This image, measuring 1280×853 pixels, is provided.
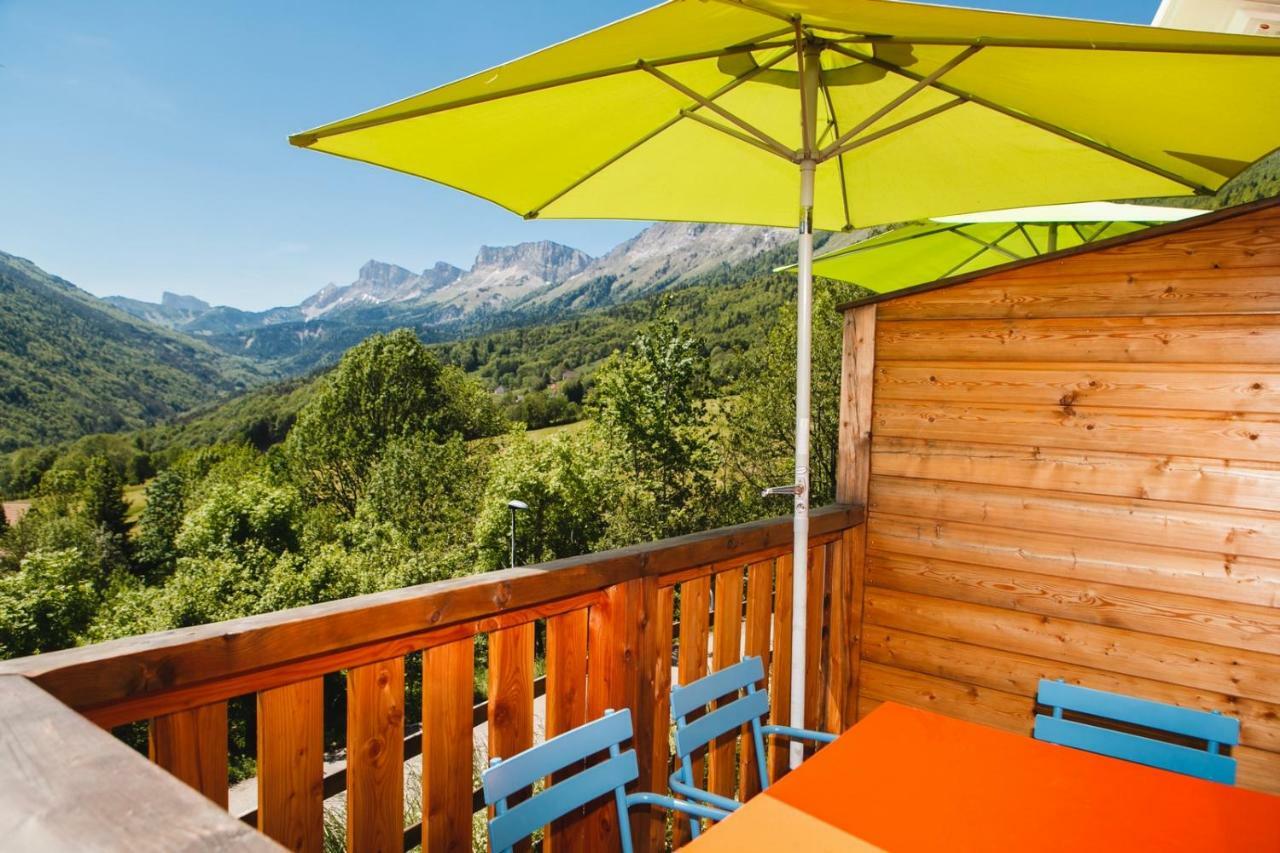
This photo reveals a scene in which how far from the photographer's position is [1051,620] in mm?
2523

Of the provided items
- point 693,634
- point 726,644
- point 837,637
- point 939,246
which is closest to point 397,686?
point 693,634

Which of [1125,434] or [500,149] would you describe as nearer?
[500,149]

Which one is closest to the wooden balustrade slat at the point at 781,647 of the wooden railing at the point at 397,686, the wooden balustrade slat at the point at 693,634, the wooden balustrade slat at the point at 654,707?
the wooden railing at the point at 397,686

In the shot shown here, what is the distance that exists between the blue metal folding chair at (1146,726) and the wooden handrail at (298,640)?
3.31ft

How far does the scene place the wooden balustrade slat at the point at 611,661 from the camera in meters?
1.87

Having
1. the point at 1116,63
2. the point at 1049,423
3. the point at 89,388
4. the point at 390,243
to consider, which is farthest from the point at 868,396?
the point at 390,243

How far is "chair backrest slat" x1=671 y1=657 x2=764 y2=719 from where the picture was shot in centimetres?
174

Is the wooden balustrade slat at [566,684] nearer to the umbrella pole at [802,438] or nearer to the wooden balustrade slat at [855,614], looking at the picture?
the umbrella pole at [802,438]

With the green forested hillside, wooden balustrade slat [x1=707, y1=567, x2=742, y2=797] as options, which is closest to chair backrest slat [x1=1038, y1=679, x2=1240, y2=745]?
wooden balustrade slat [x1=707, y1=567, x2=742, y2=797]

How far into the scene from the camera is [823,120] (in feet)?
8.06

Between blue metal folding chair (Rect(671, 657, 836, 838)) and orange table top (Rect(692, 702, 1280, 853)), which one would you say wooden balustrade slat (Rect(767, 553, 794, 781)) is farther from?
orange table top (Rect(692, 702, 1280, 853))

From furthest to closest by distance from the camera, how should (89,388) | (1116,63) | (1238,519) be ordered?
(89,388) → (1238,519) → (1116,63)

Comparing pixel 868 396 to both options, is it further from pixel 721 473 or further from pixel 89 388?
pixel 89 388

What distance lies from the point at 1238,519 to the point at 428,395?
135 ft
